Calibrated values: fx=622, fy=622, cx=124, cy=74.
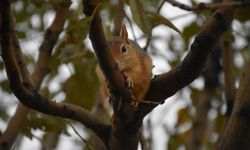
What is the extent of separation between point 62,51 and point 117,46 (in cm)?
57

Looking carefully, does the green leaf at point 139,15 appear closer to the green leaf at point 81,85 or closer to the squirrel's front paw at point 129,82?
the squirrel's front paw at point 129,82

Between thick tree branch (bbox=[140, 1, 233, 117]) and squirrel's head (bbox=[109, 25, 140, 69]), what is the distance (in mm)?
90

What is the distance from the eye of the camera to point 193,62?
1.38 metres

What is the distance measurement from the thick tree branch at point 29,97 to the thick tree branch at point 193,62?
156mm

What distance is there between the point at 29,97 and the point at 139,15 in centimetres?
33

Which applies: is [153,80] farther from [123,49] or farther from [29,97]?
[29,97]

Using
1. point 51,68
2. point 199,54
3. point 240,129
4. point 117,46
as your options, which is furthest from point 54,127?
point 199,54

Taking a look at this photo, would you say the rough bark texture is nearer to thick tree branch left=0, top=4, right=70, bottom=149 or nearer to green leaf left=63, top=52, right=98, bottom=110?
thick tree branch left=0, top=4, right=70, bottom=149

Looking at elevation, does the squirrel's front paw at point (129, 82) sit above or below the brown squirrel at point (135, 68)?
above

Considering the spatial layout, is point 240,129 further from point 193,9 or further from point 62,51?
point 62,51

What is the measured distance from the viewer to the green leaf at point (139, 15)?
1.22m

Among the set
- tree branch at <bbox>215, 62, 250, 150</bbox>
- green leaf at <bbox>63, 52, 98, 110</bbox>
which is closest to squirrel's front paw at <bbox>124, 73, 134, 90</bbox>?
tree branch at <bbox>215, 62, 250, 150</bbox>

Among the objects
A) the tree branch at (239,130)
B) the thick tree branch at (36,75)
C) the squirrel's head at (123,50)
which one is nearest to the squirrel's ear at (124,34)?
the squirrel's head at (123,50)

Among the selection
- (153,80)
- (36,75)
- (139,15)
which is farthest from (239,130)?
(36,75)
